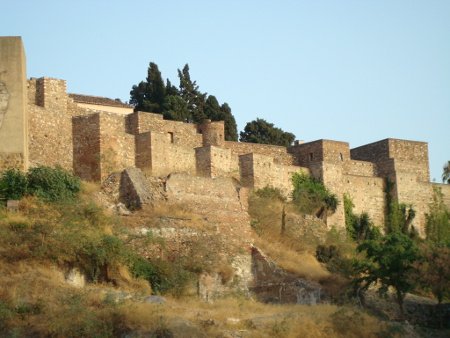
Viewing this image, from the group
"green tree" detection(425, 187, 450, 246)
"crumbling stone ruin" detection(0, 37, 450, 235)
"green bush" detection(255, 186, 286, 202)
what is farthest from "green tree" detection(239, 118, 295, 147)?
"green bush" detection(255, 186, 286, 202)

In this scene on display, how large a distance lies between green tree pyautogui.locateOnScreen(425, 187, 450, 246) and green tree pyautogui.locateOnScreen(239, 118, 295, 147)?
8400mm

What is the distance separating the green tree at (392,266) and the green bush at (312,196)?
833 centimetres

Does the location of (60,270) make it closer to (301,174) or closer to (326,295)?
(326,295)

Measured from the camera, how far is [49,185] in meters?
30.5

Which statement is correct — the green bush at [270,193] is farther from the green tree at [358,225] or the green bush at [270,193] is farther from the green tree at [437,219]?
the green tree at [437,219]

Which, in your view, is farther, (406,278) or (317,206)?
(317,206)

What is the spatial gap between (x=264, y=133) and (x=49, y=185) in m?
22.5

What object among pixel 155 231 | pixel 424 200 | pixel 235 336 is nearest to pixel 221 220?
pixel 155 231

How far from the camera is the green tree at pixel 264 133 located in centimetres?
5159

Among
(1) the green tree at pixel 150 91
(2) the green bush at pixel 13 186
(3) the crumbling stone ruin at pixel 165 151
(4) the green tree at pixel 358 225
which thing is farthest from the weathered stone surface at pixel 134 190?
(1) the green tree at pixel 150 91

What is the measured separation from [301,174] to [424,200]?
636 centimetres

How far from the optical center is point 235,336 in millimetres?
24953

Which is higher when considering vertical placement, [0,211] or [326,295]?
[0,211]

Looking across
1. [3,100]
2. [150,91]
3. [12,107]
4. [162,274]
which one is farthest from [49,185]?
[150,91]
